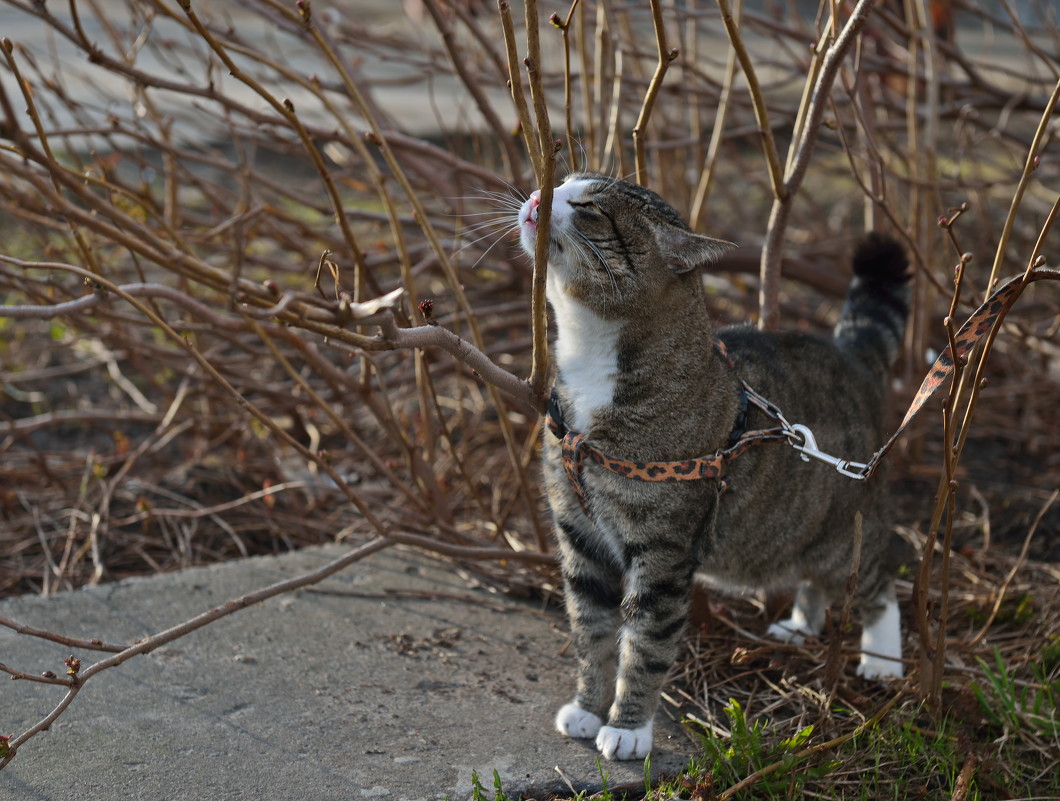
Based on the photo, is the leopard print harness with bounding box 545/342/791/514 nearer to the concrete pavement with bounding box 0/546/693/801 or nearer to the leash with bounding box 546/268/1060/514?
the leash with bounding box 546/268/1060/514

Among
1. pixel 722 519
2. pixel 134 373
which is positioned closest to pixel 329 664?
pixel 722 519

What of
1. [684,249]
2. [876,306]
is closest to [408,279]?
[684,249]

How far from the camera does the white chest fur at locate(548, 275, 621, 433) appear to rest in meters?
2.15

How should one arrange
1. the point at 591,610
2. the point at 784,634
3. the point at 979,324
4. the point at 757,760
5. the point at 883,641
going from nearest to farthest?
the point at 979,324, the point at 757,760, the point at 591,610, the point at 883,641, the point at 784,634

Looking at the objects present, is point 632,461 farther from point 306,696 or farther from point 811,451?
point 306,696

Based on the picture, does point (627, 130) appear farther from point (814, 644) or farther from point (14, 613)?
point (14, 613)

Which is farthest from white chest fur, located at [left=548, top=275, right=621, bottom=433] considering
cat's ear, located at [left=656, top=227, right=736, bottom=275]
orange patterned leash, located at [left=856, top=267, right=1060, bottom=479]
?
orange patterned leash, located at [left=856, top=267, right=1060, bottom=479]

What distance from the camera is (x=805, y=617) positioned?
2826 mm

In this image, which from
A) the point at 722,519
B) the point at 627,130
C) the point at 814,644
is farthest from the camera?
the point at 627,130

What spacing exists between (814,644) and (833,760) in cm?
46

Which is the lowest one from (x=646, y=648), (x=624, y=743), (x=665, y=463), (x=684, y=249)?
(x=624, y=743)

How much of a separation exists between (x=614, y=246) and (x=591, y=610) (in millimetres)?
806

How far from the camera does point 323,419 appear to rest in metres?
4.09

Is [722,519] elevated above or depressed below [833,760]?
above
